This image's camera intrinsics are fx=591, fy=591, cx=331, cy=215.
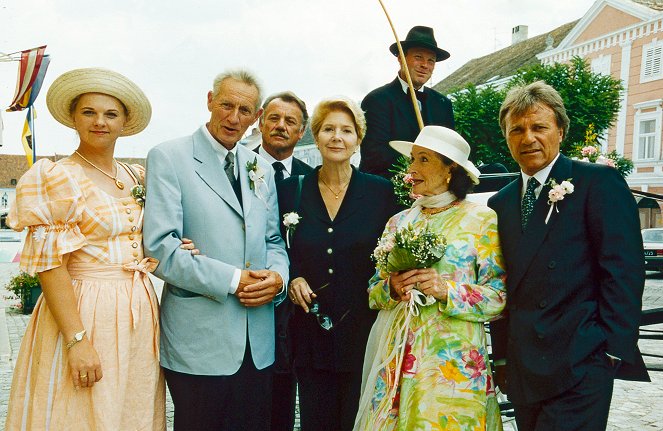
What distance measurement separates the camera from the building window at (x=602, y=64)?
94.5ft

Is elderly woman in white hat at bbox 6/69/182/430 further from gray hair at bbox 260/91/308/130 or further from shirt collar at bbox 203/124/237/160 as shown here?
gray hair at bbox 260/91/308/130

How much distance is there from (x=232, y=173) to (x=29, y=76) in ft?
45.2

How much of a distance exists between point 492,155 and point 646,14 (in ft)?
54.5

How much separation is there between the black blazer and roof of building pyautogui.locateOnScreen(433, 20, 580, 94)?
93.8ft

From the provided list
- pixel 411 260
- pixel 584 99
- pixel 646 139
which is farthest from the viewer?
pixel 646 139

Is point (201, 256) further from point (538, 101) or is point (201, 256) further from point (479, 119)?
point (479, 119)

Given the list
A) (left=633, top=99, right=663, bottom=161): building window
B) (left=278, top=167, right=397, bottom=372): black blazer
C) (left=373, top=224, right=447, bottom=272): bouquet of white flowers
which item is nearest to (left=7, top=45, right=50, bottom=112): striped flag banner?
(left=278, top=167, right=397, bottom=372): black blazer

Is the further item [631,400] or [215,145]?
[631,400]

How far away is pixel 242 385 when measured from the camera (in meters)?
3.12

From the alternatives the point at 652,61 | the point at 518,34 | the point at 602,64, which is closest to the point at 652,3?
the point at 602,64

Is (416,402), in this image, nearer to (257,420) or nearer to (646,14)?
(257,420)

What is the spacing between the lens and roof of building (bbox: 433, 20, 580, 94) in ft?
111

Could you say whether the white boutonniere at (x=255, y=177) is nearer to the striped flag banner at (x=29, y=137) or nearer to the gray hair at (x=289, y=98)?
the gray hair at (x=289, y=98)

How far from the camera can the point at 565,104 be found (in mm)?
16422
